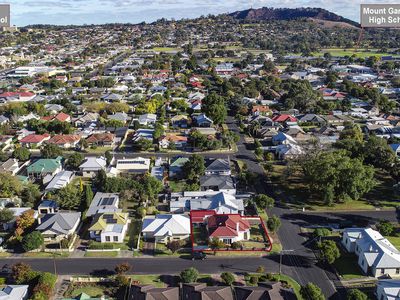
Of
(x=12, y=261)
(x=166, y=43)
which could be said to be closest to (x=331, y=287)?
(x=12, y=261)

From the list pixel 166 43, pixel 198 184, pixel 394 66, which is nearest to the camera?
pixel 198 184

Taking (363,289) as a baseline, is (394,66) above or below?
above

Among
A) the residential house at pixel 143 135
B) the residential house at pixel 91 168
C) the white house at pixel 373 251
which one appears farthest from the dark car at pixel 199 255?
the residential house at pixel 143 135

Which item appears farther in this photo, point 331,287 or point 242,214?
point 242,214

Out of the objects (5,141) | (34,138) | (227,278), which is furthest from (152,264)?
(5,141)

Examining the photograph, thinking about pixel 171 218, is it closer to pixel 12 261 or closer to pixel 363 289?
pixel 12 261

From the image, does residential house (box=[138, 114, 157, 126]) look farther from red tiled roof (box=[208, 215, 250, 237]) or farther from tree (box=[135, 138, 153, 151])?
red tiled roof (box=[208, 215, 250, 237])

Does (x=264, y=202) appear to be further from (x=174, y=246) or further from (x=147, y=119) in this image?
(x=147, y=119)
